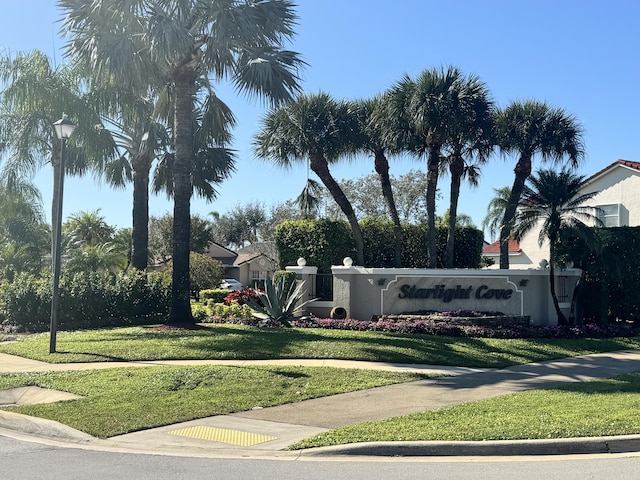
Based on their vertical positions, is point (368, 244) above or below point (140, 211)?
below

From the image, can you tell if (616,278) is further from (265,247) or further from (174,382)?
(265,247)

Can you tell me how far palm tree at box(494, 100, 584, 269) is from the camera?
2333 cm

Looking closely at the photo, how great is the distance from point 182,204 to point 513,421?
12.7 metres

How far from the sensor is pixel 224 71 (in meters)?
19.2

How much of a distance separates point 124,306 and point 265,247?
123ft

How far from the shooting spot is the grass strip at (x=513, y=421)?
7.82 meters

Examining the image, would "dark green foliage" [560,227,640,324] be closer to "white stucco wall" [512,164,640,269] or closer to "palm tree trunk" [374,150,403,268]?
"palm tree trunk" [374,150,403,268]

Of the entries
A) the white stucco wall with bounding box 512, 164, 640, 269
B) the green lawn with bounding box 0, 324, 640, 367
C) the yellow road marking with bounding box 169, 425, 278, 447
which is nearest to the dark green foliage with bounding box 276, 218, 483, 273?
the white stucco wall with bounding box 512, 164, 640, 269

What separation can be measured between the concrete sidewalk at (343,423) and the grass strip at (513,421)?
22 cm

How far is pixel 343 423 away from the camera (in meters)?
8.92

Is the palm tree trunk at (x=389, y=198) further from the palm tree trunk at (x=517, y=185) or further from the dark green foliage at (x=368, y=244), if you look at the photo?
the palm tree trunk at (x=517, y=185)

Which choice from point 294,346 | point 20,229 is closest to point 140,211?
point 20,229

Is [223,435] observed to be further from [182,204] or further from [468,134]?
[468,134]

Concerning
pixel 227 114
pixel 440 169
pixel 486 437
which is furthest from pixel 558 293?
pixel 486 437
